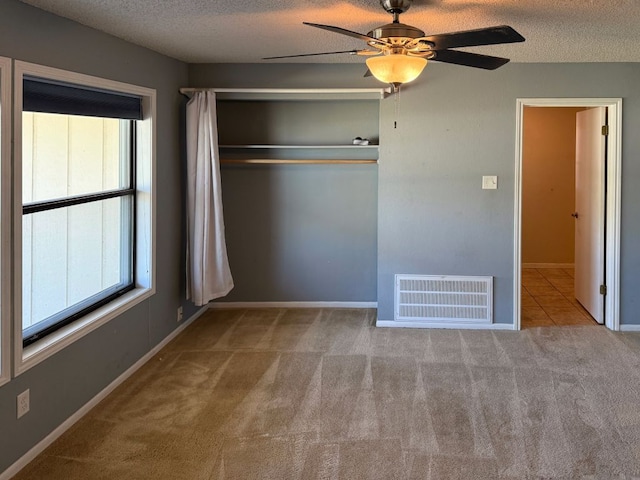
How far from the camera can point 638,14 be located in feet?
11.0

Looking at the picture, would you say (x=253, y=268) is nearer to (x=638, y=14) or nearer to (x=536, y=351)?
(x=536, y=351)

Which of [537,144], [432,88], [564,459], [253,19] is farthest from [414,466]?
[537,144]

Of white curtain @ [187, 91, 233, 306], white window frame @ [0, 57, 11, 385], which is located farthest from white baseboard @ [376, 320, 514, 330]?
white window frame @ [0, 57, 11, 385]

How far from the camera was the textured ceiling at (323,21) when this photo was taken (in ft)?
10.3

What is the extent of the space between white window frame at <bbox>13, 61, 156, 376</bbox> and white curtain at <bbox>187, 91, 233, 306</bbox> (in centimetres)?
57

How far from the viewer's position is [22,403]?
2.93 metres

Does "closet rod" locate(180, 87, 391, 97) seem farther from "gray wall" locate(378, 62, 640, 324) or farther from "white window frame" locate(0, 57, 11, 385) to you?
"white window frame" locate(0, 57, 11, 385)

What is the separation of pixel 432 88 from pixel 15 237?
136 inches

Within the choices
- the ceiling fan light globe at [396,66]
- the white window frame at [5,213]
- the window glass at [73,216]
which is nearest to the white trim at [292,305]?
the window glass at [73,216]

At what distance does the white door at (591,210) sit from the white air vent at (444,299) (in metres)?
1.02

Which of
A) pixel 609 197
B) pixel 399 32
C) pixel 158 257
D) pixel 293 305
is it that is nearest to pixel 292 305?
pixel 293 305

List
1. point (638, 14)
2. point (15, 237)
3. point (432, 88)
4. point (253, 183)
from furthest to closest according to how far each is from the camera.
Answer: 1. point (253, 183)
2. point (432, 88)
3. point (638, 14)
4. point (15, 237)

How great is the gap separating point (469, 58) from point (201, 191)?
8.51ft

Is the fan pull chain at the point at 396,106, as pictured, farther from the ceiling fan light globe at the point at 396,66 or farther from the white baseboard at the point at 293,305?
the ceiling fan light globe at the point at 396,66
